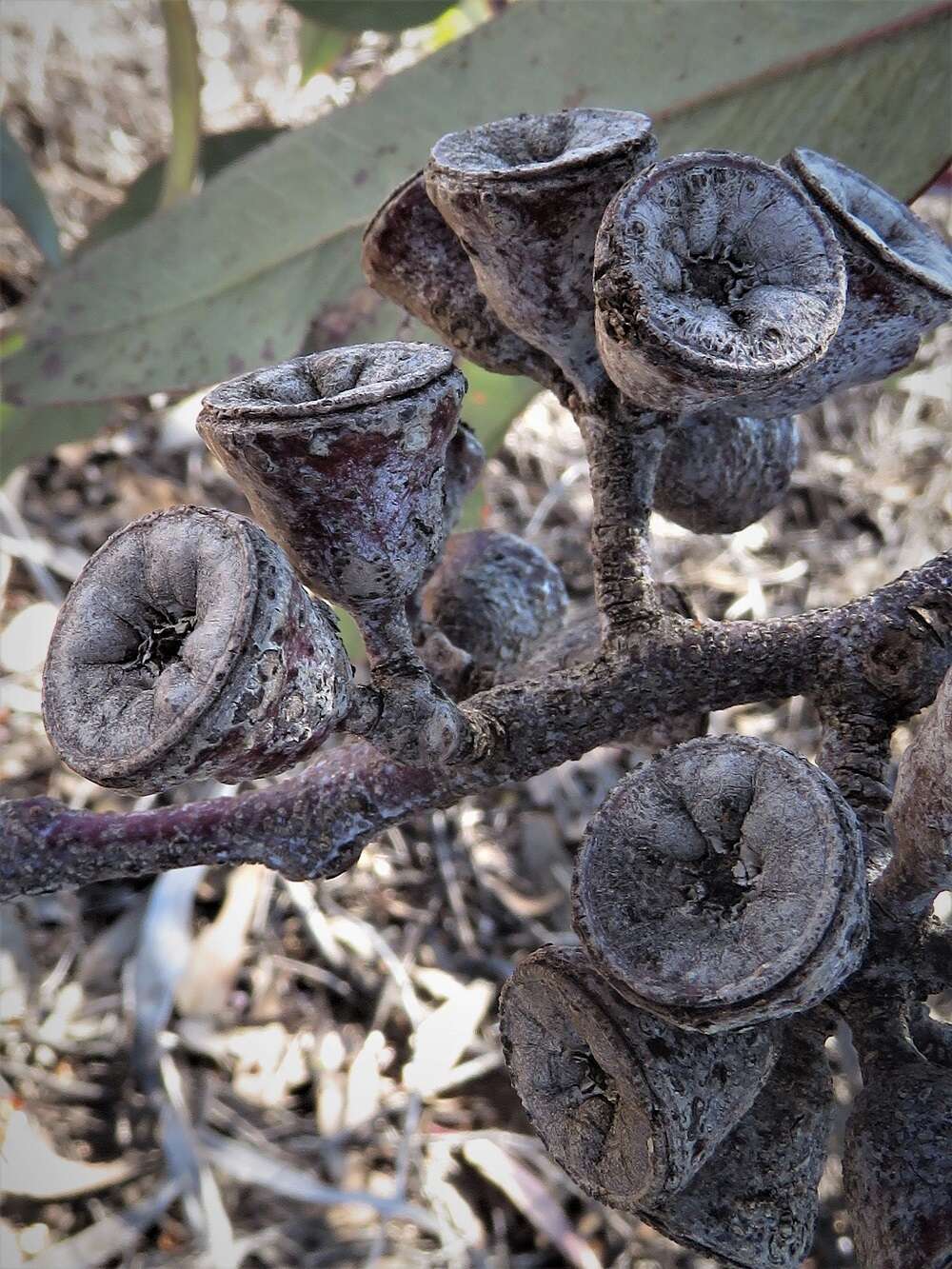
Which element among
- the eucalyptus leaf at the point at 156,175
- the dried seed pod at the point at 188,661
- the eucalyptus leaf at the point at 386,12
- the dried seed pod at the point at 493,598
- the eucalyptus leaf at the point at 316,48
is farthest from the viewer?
the eucalyptus leaf at the point at 156,175

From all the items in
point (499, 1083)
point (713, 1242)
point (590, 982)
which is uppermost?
point (590, 982)

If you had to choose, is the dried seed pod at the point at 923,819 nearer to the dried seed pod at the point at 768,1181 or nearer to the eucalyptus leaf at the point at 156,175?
the dried seed pod at the point at 768,1181

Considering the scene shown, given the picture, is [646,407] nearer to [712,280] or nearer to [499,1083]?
[712,280]

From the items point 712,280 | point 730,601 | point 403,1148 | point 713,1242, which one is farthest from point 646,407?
point 730,601

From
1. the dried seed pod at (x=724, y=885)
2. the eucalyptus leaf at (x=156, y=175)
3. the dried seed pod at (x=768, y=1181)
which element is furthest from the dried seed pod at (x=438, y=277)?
the eucalyptus leaf at (x=156, y=175)

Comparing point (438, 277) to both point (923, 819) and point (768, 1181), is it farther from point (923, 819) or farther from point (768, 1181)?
point (768, 1181)
